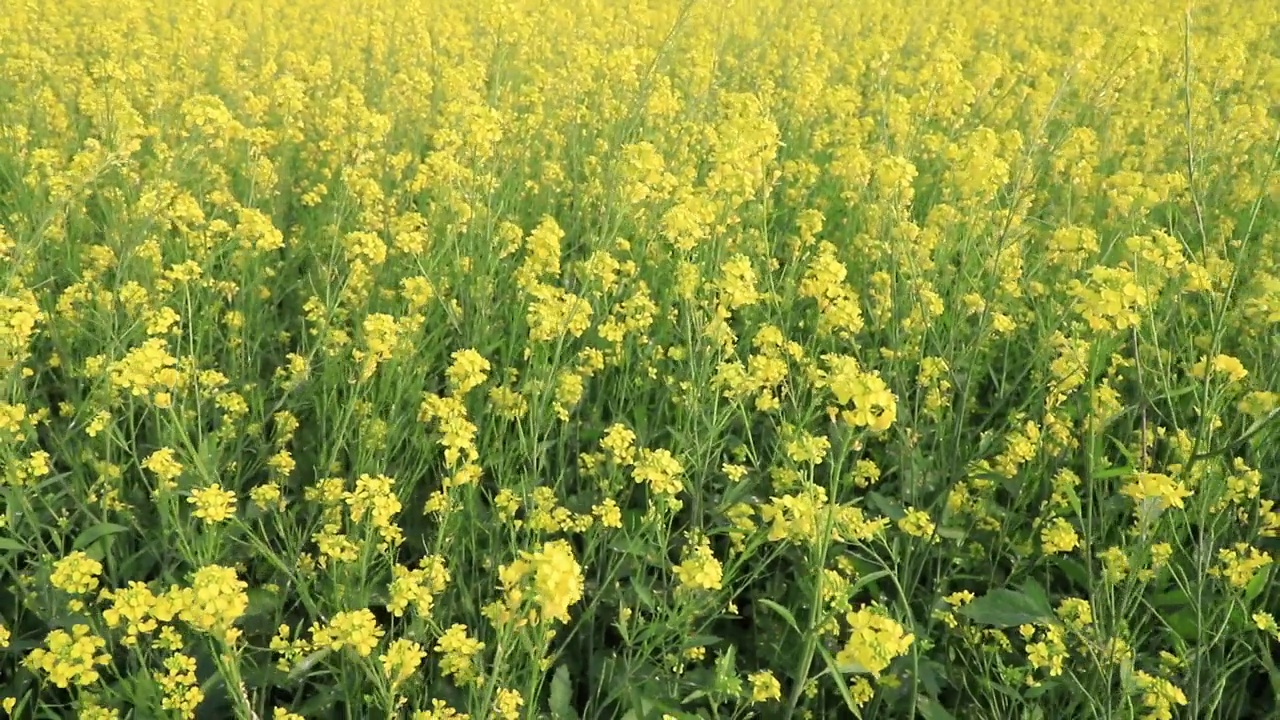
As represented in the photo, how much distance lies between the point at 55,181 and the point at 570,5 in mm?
6365

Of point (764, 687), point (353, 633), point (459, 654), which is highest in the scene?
point (353, 633)

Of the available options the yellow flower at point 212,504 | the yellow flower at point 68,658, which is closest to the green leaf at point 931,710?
the yellow flower at point 212,504

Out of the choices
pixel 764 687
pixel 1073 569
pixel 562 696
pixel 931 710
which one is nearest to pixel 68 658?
pixel 562 696

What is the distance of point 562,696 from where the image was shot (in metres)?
1.98

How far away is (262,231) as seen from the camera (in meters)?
2.82

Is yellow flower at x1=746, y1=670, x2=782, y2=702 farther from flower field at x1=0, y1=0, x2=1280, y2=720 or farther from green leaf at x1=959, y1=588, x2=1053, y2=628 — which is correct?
green leaf at x1=959, y1=588, x2=1053, y2=628

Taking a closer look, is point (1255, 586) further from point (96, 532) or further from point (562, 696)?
point (96, 532)

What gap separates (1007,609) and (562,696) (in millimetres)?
908

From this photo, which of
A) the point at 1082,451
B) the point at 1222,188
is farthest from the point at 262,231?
the point at 1222,188

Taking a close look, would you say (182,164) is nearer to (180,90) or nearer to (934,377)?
(180,90)

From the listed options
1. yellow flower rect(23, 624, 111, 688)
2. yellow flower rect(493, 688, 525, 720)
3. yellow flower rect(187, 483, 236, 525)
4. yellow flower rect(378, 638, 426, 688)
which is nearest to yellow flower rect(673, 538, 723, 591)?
yellow flower rect(493, 688, 525, 720)

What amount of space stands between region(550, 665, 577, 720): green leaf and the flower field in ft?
0.15

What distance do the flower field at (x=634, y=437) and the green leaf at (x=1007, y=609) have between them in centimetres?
1

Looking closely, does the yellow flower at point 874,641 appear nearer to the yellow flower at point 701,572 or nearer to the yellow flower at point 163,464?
the yellow flower at point 701,572
